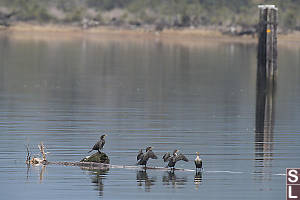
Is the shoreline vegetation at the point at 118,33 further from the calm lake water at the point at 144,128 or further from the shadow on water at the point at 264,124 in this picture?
the shadow on water at the point at 264,124

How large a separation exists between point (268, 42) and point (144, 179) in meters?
22.9

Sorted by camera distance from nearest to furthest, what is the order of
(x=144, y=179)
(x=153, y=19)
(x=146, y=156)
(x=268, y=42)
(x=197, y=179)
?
(x=144, y=179) → (x=197, y=179) → (x=146, y=156) → (x=268, y=42) → (x=153, y=19)

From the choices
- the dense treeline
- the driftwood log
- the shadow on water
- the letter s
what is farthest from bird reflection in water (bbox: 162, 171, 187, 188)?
the dense treeline

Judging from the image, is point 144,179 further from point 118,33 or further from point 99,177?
point 118,33

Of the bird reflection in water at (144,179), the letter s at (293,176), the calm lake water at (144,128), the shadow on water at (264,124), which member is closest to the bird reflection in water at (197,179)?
the calm lake water at (144,128)

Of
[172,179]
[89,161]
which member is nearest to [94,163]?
[89,161]

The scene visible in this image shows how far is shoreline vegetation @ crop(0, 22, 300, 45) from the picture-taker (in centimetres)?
10262

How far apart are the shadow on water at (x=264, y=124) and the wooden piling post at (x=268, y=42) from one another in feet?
0.95

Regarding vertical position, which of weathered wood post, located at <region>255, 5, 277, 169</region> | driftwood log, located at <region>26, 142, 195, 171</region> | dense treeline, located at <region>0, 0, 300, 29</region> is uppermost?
dense treeline, located at <region>0, 0, 300, 29</region>

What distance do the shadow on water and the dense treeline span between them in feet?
192

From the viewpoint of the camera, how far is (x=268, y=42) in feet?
136

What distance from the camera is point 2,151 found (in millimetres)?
22953

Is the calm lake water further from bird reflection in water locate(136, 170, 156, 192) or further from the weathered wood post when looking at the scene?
the weathered wood post

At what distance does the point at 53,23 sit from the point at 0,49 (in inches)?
1416
